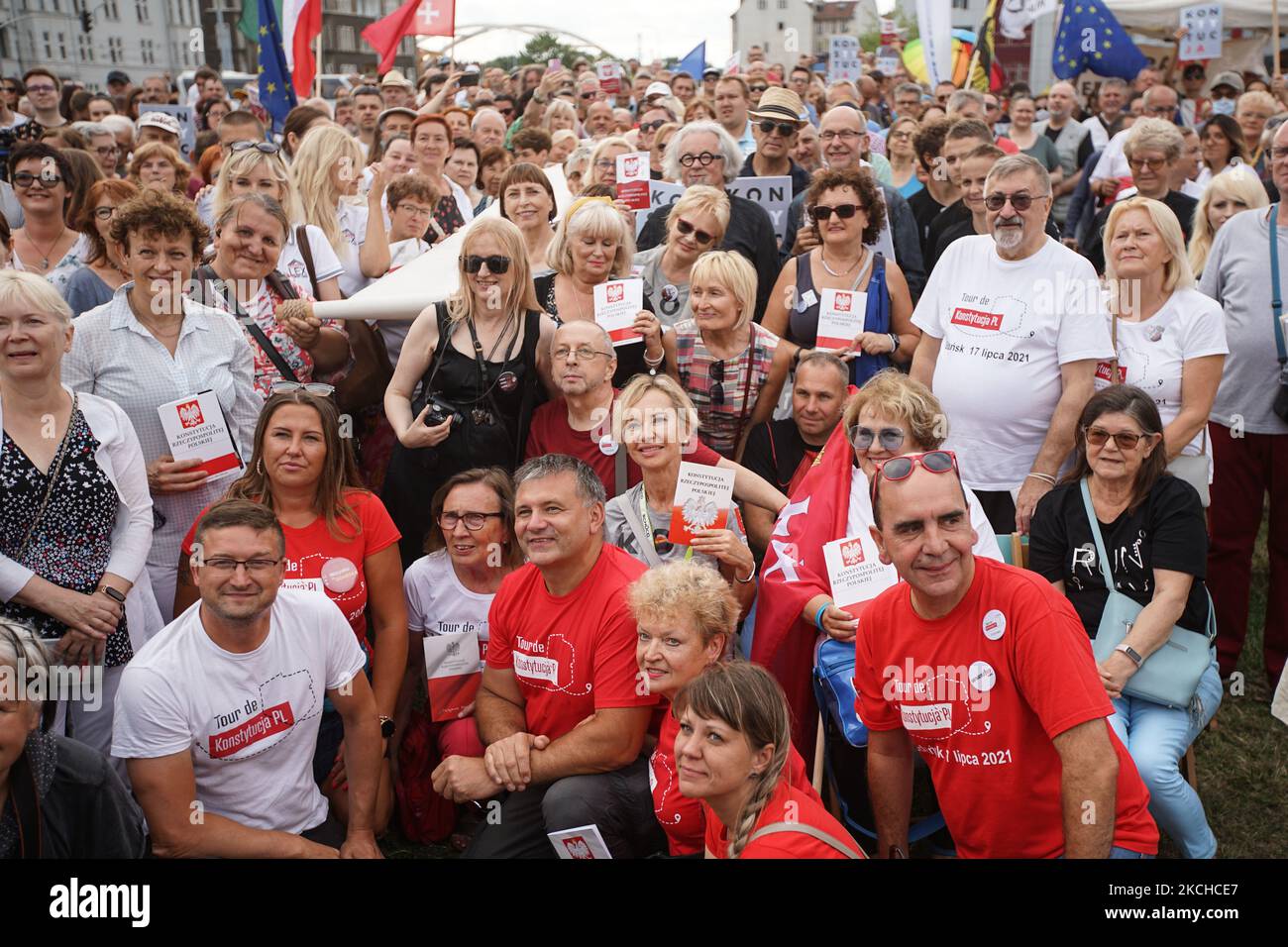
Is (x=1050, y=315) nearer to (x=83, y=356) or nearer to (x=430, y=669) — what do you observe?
(x=430, y=669)

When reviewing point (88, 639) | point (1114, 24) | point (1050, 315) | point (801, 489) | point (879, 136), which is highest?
point (1114, 24)

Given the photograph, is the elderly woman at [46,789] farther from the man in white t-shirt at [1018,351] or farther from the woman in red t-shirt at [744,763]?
the man in white t-shirt at [1018,351]

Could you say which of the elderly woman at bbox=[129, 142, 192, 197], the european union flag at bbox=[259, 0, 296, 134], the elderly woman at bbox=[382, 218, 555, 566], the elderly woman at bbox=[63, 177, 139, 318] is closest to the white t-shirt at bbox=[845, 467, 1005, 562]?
the elderly woman at bbox=[382, 218, 555, 566]

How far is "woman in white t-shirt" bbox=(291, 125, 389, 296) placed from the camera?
6.22 meters

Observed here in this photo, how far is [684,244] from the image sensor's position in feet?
17.8

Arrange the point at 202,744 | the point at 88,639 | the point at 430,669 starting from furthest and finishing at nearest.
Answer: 1. the point at 430,669
2. the point at 88,639
3. the point at 202,744

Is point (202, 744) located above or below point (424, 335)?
below

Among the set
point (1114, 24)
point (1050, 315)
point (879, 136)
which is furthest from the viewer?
point (1114, 24)

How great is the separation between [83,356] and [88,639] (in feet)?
3.77

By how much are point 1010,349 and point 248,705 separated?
10.5ft

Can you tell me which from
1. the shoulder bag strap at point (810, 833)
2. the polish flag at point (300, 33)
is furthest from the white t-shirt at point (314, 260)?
the polish flag at point (300, 33)

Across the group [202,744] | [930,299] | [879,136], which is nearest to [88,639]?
[202,744]

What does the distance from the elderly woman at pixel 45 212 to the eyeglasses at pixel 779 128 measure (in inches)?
151
